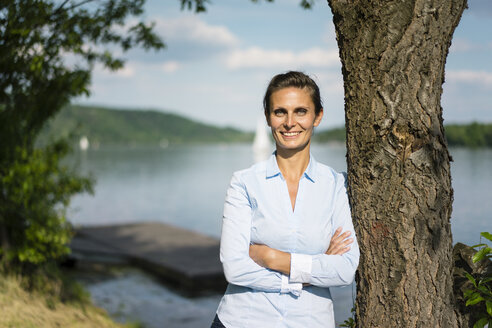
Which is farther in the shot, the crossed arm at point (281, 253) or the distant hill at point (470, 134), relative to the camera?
the distant hill at point (470, 134)

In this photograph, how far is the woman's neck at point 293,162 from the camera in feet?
8.09

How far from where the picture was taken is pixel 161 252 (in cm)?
1155

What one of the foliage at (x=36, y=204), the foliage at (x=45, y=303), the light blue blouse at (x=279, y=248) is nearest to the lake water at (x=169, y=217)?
the foliage at (x=36, y=204)

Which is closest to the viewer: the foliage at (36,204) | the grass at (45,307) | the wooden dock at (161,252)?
the grass at (45,307)

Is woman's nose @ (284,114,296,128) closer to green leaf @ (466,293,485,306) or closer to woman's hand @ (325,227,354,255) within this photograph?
woman's hand @ (325,227,354,255)

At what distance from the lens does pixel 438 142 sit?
8.21 ft

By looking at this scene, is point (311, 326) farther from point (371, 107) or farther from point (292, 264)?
point (371, 107)

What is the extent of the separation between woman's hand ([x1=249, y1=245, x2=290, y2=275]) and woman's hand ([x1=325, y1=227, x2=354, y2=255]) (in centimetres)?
25

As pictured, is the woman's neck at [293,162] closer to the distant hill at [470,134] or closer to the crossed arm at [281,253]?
the crossed arm at [281,253]

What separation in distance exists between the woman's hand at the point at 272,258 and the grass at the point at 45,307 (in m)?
3.05

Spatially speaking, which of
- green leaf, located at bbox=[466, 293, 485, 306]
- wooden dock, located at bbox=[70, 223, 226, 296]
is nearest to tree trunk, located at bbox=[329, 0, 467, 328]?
green leaf, located at bbox=[466, 293, 485, 306]

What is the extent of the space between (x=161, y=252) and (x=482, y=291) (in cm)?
950

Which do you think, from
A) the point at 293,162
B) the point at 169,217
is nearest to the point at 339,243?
the point at 293,162

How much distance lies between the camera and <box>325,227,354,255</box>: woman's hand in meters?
2.44
